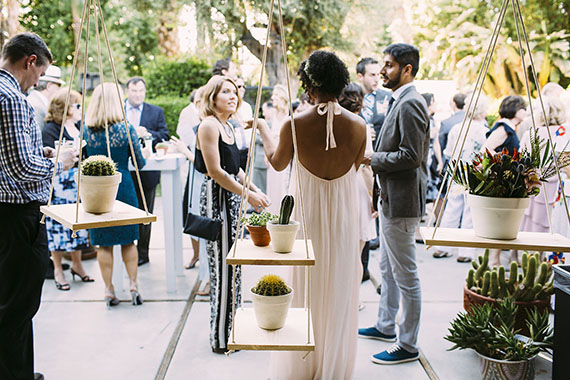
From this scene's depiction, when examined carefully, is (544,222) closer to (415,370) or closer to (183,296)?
(415,370)

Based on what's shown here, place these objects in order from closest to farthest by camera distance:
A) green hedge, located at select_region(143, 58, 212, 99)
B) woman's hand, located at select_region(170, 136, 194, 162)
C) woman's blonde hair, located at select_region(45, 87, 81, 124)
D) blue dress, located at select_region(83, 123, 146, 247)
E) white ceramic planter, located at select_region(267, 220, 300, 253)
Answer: white ceramic planter, located at select_region(267, 220, 300, 253) < blue dress, located at select_region(83, 123, 146, 247) < woman's blonde hair, located at select_region(45, 87, 81, 124) < woman's hand, located at select_region(170, 136, 194, 162) < green hedge, located at select_region(143, 58, 212, 99)

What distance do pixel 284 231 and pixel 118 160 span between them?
7.33 ft

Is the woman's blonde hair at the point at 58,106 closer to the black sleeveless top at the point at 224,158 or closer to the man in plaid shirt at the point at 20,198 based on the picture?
the black sleeveless top at the point at 224,158

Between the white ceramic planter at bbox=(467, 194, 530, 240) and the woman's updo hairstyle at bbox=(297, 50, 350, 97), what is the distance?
93 centimetres

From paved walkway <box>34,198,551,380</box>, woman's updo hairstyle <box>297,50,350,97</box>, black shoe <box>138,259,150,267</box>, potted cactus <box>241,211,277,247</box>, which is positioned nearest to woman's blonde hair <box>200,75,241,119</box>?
woman's updo hairstyle <box>297,50,350,97</box>

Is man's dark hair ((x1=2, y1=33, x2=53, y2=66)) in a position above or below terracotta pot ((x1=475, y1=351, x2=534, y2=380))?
above

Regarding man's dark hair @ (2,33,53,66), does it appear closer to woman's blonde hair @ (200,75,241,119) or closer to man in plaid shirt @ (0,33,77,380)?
man in plaid shirt @ (0,33,77,380)

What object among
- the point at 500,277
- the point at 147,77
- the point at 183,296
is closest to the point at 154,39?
the point at 147,77

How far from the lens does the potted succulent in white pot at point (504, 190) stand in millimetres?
1864

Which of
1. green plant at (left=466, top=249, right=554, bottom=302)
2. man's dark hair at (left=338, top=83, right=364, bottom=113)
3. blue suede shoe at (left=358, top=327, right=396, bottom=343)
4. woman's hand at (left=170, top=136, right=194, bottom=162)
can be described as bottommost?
blue suede shoe at (left=358, top=327, right=396, bottom=343)

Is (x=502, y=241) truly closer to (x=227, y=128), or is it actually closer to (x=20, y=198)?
(x=227, y=128)

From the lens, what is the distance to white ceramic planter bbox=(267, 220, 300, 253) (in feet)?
6.25

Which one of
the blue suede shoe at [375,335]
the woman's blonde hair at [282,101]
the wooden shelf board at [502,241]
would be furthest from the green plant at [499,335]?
the woman's blonde hair at [282,101]

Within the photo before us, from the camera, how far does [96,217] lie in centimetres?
198
